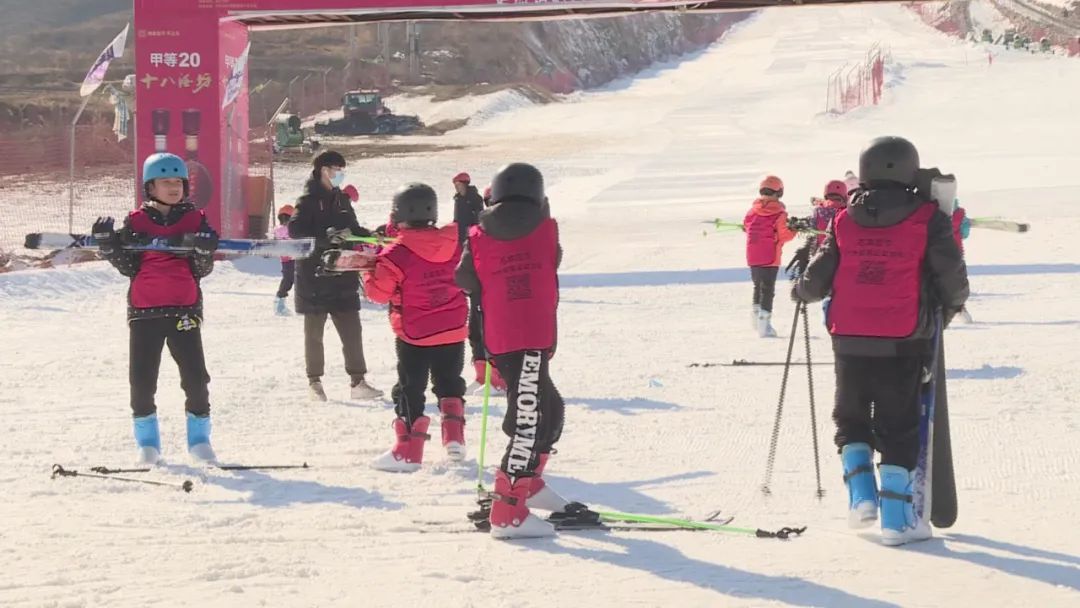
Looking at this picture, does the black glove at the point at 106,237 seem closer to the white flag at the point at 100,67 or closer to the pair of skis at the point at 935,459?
the pair of skis at the point at 935,459

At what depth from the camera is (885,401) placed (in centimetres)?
536

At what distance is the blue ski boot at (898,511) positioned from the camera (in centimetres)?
530

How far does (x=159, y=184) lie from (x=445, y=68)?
57.0 m

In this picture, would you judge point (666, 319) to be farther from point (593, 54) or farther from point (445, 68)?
point (593, 54)

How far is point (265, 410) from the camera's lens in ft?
28.7

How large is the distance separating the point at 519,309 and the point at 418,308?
138 centimetres

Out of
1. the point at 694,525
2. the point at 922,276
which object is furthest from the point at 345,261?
the point at 922,276

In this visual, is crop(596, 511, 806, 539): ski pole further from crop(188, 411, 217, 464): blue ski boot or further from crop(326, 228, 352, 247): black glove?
crop(326, 228, 352, 247): black glove

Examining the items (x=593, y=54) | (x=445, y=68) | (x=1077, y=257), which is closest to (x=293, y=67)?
(x=445, y=68)

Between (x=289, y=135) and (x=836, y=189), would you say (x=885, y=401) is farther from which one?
(x=289, y=135)

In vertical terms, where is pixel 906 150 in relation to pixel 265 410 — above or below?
above

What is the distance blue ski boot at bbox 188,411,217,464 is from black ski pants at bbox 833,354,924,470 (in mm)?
3266

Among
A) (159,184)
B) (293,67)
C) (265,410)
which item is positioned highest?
(293,67)

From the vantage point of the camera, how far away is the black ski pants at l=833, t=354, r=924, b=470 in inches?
211
